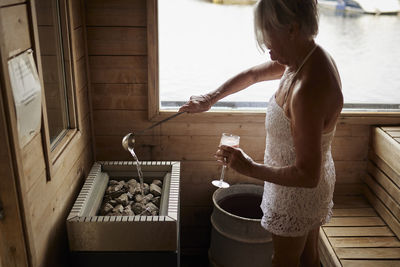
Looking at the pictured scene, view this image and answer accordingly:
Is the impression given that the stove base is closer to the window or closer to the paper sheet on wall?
the window

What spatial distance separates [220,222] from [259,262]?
1.07 ft

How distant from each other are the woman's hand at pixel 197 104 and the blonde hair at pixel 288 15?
69 centimetres

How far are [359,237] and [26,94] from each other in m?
2.00

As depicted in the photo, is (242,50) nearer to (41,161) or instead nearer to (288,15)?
(288,15)

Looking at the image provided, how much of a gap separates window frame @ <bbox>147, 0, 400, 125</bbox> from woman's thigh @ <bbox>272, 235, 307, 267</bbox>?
3.33ft

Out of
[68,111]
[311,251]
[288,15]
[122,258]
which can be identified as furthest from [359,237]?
[68,111]

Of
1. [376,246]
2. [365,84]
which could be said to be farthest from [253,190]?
[365,84]

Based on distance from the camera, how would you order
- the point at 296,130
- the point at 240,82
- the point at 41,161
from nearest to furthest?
the point at 296,130, the point at 41,161, the point at 240,82

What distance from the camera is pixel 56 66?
203cm

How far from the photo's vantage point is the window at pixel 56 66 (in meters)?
1.83

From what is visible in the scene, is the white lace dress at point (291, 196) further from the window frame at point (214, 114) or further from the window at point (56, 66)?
the window at point (56, 66)

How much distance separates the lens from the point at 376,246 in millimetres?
2357

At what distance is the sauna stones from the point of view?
6.82 ft

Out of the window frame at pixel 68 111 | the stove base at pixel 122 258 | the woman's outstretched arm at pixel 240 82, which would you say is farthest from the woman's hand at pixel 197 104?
the stove base at pixel 122 258
